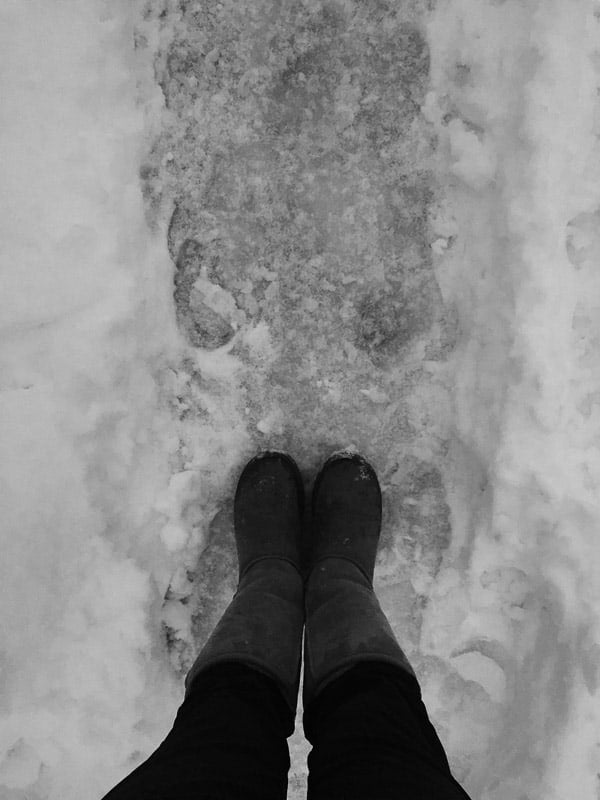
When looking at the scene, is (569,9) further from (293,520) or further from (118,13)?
(293,520)

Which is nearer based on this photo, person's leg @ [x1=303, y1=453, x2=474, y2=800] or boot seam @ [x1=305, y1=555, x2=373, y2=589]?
person's leg @ [x1=303, y1=453, x2=474, y2=800]

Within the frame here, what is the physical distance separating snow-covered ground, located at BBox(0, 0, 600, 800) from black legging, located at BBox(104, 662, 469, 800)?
1.58 ft

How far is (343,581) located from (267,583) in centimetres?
17

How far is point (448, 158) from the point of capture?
142cm

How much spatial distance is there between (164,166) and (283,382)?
0.58 meters

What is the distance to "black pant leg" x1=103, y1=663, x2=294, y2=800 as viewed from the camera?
0.85 m

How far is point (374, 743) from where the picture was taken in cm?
93

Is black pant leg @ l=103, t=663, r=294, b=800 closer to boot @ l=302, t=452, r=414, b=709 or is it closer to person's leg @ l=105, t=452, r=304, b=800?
person's leg @ l=105, t=452, r=304, b=800

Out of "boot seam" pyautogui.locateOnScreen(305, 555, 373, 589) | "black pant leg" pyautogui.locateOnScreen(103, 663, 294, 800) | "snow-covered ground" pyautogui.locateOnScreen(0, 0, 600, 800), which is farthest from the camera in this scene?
"boot seam" pyautogui.locateOnScreen(305, 555, 373, 589)

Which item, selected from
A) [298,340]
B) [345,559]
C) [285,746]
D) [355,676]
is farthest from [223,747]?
[298,340]

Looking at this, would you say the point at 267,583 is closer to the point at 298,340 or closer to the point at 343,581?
the point at 343,581

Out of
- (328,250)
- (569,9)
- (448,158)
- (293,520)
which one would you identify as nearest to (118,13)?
(328,250)

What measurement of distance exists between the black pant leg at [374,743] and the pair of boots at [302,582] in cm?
3

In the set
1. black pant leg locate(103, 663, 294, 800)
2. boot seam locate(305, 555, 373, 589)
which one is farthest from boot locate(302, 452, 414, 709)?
black pant leg locate(103, 663, 294, 800)
